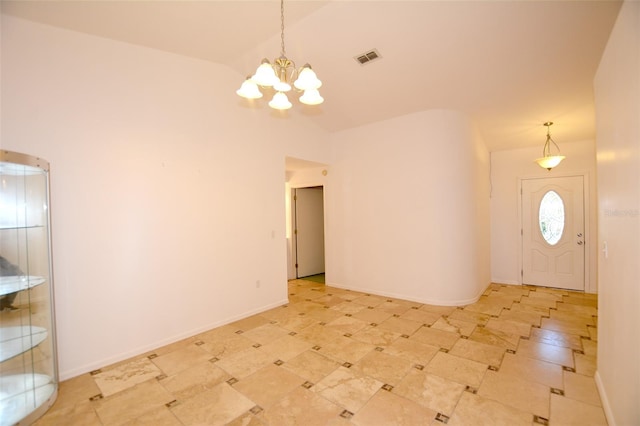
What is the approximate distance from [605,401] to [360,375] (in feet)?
6.23

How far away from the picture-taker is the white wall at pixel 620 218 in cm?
159

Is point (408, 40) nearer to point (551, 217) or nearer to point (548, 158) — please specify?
point (548, 158)

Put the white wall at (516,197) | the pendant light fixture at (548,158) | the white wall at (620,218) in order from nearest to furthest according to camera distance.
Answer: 1. the white wall at (620,218)
2. the pendant light fixture at (548,158)
3. the white wall at (516,197)

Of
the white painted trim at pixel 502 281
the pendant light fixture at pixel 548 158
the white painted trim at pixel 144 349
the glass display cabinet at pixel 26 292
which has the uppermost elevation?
the pendant light fixture at pixel 548 158

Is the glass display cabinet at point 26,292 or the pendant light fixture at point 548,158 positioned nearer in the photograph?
the glass display cabinet at point 26,292

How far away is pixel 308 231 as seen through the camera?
23.3ft

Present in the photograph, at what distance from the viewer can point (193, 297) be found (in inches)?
146

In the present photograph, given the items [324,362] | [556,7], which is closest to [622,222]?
[556,7]

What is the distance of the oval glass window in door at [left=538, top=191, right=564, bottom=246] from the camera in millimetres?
5652

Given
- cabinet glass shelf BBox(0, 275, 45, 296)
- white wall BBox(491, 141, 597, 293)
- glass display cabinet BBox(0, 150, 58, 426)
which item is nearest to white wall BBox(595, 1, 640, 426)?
white wall BBox(491, 141, 597, 293)

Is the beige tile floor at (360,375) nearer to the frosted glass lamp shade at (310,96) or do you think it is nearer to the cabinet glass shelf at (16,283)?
the cabinet glass shelf at (16,283)

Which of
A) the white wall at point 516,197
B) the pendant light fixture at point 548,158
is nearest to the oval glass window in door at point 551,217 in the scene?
the white wall at point 516,197

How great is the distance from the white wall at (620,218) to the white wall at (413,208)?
224 centimetres

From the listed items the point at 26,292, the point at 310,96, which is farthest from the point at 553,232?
the point at 26,292
